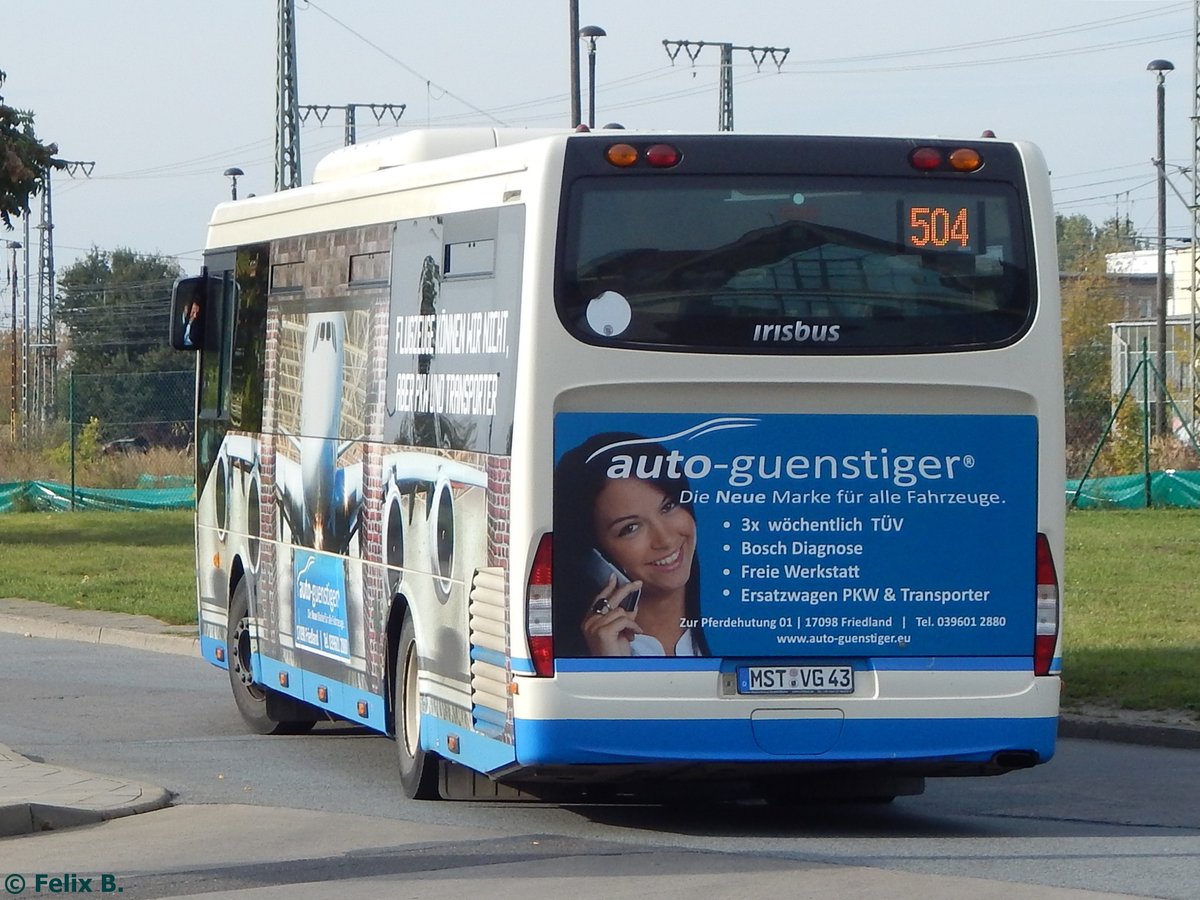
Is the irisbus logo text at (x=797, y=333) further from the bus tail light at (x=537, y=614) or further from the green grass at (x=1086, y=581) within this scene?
the green grass at (x=1086, y=581)

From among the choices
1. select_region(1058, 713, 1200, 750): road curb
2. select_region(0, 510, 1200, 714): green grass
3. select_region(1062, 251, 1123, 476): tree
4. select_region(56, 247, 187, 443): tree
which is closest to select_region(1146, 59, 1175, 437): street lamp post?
select_region(1062, 251, 1123, 476): tree

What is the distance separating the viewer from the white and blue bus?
29.6ft

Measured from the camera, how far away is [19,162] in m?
31.0

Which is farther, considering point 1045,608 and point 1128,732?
point 1128,732

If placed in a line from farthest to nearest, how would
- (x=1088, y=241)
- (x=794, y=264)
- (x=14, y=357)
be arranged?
(x=1088, y=241) < (x=14, y=357) < (x=794, y=264)

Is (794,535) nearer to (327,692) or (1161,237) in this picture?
(327,692)

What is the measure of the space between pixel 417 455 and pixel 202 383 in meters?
4.77

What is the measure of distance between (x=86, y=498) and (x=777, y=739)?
33.0 meters

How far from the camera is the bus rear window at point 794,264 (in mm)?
9125

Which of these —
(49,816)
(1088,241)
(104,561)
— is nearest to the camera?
(49,816)

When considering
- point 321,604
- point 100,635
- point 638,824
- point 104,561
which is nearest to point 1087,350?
point 104,561

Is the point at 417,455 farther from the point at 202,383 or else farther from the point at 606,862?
the point at 202,383

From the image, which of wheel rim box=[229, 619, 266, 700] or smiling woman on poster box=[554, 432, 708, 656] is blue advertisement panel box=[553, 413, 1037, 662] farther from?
wheel rim box=[229, 619, 266, 700]

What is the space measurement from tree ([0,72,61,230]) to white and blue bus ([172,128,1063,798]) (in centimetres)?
2282
